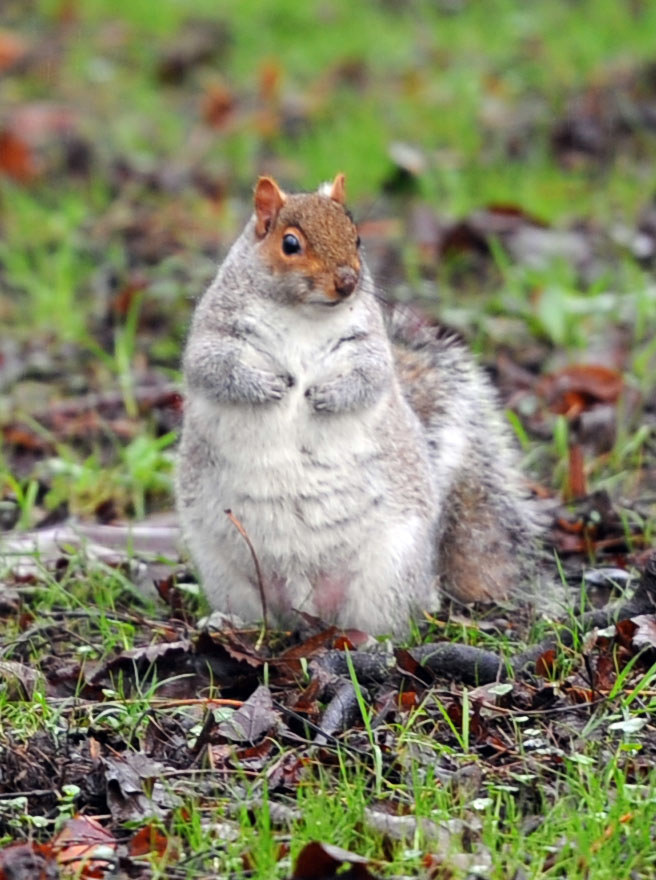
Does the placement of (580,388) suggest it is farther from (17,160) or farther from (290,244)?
(17,160)

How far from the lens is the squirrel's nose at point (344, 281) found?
134 inches

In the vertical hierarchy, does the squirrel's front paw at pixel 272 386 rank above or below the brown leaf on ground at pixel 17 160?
below

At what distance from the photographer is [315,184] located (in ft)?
22.2

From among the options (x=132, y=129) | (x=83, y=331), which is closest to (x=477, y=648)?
(x=83, y=331)

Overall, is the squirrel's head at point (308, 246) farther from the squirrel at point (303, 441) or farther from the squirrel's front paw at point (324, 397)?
the squirrel's front paw at point (324, 397)

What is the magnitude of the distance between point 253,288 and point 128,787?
115 centimetres

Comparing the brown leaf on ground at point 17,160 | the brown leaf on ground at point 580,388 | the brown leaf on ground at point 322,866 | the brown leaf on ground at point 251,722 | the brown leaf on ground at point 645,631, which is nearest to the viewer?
the brown leaf on ground at point 322,866

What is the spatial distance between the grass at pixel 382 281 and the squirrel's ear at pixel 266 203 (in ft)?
3.12

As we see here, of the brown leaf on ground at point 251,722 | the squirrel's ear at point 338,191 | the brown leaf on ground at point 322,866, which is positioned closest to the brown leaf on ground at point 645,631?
the brown leaf on ground at point 251,722

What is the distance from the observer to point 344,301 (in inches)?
136

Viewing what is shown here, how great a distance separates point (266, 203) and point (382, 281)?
1.57 m

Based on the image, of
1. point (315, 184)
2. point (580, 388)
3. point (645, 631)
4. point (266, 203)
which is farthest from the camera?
point (315, 184)

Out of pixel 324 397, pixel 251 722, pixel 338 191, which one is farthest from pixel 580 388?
pixel 251 722

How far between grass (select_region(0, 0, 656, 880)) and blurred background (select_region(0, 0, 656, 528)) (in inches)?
0.7
